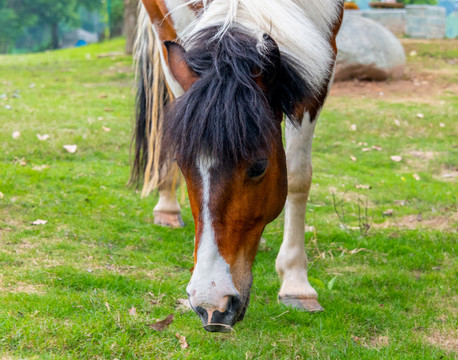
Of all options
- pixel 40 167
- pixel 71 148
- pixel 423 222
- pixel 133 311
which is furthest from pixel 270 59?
pixel 71 148

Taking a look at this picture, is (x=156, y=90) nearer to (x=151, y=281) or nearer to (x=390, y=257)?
(x=151, y=281)

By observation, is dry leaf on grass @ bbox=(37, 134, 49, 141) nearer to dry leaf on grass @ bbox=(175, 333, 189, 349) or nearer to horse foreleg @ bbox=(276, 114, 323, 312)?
horse foreleg @ bbox=(276, 114, 323, 312)

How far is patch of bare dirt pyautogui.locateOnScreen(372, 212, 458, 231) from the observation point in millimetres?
4871

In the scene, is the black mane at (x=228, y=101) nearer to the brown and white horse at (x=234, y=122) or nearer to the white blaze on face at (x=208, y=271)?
the brown and white horse at (x=234, y=122)

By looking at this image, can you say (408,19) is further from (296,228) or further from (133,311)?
(133,311)

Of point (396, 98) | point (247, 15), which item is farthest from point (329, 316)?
point (396, 98)

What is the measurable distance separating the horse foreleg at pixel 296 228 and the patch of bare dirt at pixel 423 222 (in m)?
1.66

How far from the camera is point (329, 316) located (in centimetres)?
314

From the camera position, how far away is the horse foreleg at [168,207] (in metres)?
4.69

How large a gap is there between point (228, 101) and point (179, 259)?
200 centimetres

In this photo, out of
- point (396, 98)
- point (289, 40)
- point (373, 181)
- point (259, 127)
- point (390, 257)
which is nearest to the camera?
point (259, 127)

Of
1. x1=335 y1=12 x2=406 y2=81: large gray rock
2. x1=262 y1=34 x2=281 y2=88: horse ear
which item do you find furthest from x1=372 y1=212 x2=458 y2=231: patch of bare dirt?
x1=335 y1=12 x2=406 y2=81: large gray rock

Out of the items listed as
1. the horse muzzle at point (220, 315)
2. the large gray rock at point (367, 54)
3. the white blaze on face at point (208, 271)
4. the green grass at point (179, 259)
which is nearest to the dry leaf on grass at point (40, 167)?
the green grass at point (179, 259)

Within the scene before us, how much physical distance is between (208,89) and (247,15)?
0.52 m
